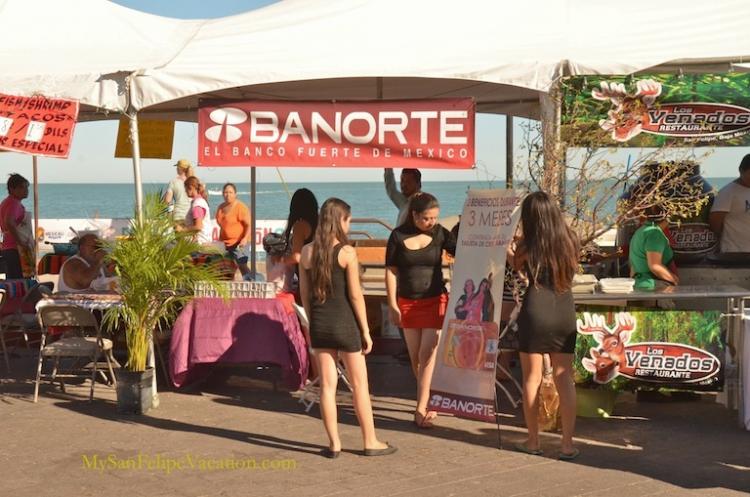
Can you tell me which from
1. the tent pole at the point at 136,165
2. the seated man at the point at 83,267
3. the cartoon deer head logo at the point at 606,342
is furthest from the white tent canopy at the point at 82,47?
the cartoon deer head logo at the point at 606,342

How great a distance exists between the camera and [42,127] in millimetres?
8164

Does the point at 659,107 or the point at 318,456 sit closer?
the point at 318,456

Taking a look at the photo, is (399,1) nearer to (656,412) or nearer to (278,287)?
(278,287)

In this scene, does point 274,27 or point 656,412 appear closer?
point 656,412

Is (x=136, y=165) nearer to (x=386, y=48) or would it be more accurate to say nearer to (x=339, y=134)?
(x=339, y=134)

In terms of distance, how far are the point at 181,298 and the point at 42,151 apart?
5.30 ft

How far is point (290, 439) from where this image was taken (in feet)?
22.8

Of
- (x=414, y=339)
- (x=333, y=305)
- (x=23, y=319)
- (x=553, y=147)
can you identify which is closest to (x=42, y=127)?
(x=23, y=319)

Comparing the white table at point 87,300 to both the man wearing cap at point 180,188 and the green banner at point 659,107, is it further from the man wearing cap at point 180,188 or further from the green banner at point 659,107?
the man wearing cap at point 180,188

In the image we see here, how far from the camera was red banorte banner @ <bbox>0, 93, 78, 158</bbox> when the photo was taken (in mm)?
8141

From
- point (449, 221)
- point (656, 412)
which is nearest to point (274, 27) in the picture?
point (656, 412)

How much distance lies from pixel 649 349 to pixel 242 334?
3.08 m

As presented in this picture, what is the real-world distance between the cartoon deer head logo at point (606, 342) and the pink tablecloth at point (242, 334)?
7.42ft

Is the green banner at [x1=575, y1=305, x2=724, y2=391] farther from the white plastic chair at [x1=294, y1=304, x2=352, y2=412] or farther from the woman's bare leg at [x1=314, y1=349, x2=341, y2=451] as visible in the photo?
the woman's bare leg at [x1=314, y1=349, x2=341, y2=451]
